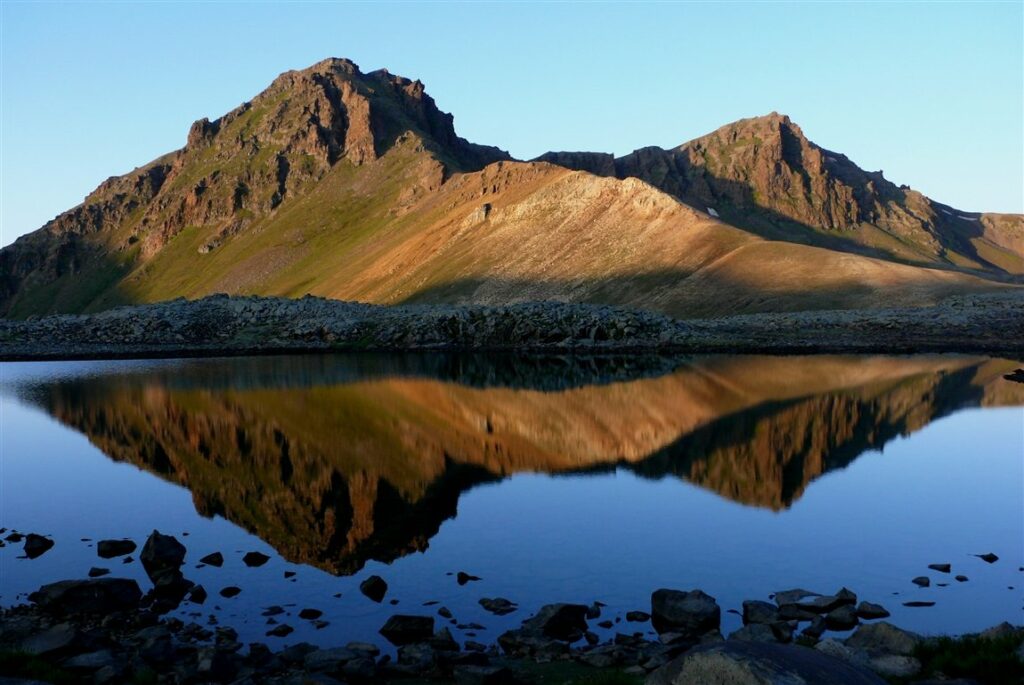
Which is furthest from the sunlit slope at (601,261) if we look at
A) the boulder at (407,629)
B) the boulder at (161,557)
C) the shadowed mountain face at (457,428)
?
the boulder at (407,629)

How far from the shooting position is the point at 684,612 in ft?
58.0

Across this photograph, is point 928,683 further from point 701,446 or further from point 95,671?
point 701,446

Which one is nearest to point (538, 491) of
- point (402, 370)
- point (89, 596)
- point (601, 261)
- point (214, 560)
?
point (214, 560)

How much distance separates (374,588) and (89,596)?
18.8 feet

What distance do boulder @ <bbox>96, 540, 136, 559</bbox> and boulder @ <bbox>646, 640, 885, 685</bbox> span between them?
681 inches

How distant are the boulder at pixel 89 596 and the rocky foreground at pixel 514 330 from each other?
64442mm

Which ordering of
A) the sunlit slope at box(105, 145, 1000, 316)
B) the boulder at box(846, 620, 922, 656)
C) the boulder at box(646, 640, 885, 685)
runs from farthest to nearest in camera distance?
the sunlit slope at box(105, 145, 1000, 316)
the boulder at box(846, 620, 922, 656)
the boulder at box(646, 640, 885, 685)

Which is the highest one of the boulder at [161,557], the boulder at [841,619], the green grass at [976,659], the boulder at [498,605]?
the green grass at [976,659]

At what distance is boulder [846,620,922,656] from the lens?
15148 mm

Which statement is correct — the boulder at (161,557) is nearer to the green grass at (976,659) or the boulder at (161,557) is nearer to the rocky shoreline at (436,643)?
the rocky shoreline at (436,643)

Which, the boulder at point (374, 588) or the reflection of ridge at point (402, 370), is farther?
the reflection of ridge at point (402, 370)

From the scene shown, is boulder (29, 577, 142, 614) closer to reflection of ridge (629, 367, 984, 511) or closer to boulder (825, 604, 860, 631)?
boulder (825, 604, 860, 631)

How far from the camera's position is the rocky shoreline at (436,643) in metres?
14.6

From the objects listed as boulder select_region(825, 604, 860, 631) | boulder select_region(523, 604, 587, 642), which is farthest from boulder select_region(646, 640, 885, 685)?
boulder select_region(825, 604, 860, 631)
